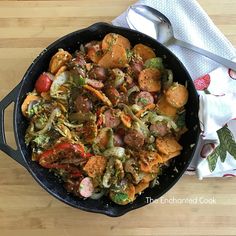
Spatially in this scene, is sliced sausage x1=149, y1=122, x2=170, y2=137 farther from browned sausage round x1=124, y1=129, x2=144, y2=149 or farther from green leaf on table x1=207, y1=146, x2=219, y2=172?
green leaf on table x1=207, y1=146, x2=219, y2=172

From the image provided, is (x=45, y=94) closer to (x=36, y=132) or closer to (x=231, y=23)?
(x=36, y=132)

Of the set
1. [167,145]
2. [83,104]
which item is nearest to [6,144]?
[83,104]

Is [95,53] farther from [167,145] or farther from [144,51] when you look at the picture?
[167,145]

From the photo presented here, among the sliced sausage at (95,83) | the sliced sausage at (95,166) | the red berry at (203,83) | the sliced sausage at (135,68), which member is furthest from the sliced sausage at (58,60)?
the red berry at (203,83)

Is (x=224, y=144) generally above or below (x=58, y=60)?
below

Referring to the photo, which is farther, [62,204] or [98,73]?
[62,204]

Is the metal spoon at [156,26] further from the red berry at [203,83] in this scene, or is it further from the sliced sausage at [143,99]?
the sliced sausage at [143,99]
